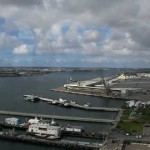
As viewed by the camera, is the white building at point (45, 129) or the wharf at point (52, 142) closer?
the wharf at point (52, 142)

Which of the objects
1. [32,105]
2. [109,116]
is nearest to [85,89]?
[32,105]

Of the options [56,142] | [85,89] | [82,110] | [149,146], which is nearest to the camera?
[149,146]

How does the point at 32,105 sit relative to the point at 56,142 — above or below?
above

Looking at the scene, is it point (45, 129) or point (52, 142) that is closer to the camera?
point (52, 142)

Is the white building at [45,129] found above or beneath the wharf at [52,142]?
above

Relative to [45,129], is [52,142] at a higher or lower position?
lower

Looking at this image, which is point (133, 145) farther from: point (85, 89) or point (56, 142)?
point (85, 89)

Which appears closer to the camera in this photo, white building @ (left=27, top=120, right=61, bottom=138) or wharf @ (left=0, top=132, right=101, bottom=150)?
wharf @ (left=0, top=132, right=101, bottom=150)

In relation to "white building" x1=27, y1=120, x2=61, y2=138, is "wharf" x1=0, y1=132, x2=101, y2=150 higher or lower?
lower
